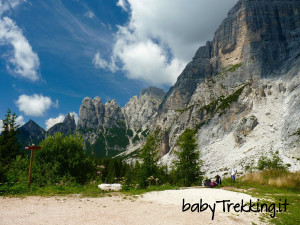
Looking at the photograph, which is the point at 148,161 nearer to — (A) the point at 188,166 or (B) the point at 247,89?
(A) the point at 188,166

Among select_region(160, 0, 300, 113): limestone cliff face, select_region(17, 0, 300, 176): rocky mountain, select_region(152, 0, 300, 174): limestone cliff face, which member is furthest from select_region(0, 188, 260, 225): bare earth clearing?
select_region(160, 0, 300, 113): limestone cliff face

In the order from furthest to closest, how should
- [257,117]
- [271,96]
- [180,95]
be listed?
[180,95] → [271,96] → [257,117]

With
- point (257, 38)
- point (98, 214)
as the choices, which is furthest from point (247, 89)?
point (98, 214)

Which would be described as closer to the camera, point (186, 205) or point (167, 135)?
point (186, 205)

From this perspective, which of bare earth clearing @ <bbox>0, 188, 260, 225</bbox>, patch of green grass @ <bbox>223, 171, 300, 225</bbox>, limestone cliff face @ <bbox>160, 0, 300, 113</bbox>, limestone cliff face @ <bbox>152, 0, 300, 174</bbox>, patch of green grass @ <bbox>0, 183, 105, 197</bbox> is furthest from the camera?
limestone cliff face @ <bbox>160, 0, 300, 113</bbox>

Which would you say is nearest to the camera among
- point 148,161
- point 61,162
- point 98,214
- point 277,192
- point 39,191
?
point 98,214

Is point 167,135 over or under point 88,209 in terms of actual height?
over

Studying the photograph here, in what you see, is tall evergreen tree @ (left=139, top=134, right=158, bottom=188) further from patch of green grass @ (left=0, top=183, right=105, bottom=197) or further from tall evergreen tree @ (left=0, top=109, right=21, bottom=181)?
tall evergreen tree @ (left=0, top=109, right=21, bottom=181)

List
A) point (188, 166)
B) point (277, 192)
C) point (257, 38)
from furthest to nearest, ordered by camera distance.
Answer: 1. point (257, 38)
2. point (188, 166)
3. point (277, 192)

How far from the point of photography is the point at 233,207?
1238cm

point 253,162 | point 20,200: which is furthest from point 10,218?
point 253,162

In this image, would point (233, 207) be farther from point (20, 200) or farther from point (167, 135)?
point (167, 135)

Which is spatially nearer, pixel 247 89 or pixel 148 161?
pixel 148 161

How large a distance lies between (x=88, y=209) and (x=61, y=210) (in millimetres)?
1432
